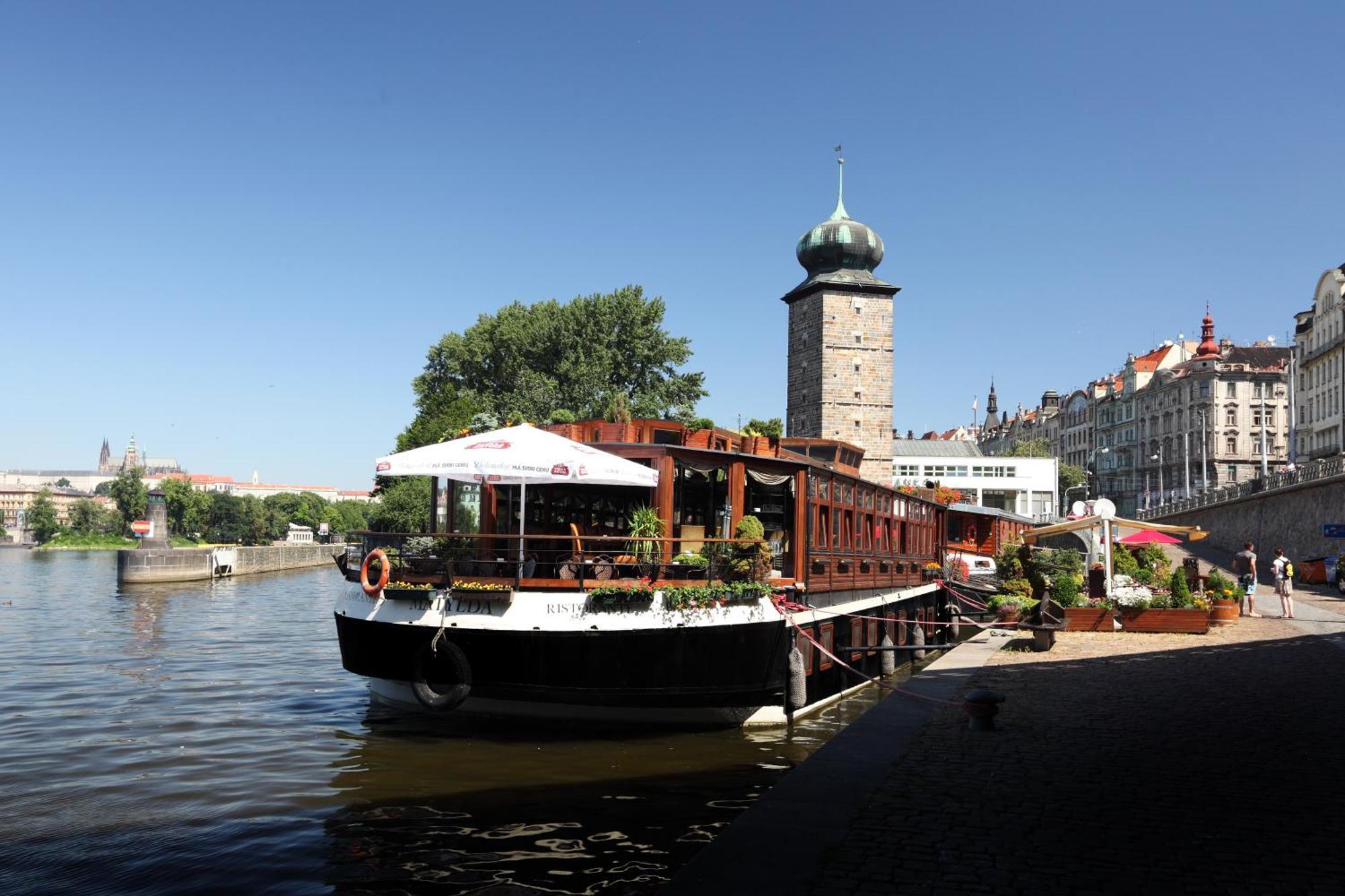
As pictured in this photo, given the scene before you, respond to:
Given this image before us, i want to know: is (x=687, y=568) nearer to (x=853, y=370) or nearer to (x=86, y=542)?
(x=853, y=370)

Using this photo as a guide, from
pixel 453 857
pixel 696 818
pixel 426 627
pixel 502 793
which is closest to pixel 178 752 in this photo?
pixel 426 627

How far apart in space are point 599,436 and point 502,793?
23.3ft

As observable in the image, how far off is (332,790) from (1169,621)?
57.6 feet

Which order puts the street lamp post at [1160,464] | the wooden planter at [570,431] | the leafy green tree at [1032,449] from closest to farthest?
the wooden planter at [570,431], the street lamp post at [1160,464], the leafy green tree at [1032,449]

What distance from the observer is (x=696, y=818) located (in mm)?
10898

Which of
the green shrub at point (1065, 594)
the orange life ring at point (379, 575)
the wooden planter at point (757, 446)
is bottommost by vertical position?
the green shrub at point (1065, 594)

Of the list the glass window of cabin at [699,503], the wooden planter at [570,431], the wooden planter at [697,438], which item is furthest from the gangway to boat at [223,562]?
the glass window of cabin at [699,503]

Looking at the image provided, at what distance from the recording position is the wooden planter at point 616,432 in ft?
56.5

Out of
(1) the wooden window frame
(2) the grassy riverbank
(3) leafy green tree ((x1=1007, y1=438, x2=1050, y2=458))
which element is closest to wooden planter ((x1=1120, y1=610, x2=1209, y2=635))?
(1) the wooden window frame

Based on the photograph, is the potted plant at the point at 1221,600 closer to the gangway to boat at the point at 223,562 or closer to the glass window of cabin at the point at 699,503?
the glass window of cabin at the point at 699,503

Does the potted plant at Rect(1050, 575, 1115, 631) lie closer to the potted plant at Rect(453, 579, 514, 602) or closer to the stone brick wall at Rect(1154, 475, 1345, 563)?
the potted plant at Rect(453, 579, 514, 602)

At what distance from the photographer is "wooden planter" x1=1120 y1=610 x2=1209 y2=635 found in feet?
71.8

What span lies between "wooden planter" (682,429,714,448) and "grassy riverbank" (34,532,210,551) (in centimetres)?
15173

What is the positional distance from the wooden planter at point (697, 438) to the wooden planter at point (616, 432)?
928 mm
